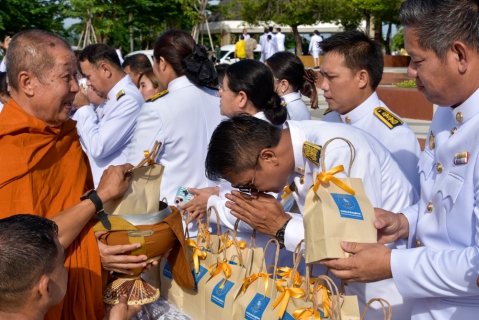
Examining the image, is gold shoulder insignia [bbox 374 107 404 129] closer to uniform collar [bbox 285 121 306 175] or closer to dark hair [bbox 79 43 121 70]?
uniform collar [bbox 285 121 306 175]

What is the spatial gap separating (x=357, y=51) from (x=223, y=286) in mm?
1527

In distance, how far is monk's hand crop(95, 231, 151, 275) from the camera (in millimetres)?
2225

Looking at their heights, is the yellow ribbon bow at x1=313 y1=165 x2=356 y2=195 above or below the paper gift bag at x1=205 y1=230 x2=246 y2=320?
above

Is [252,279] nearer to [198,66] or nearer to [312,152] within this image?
[312,152]

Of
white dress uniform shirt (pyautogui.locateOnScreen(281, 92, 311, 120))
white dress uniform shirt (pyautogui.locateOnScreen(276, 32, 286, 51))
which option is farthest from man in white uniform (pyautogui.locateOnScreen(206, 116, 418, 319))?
white dress uniform shirt (pyautogui.locateOnScreen(276, 32, 286, 51))

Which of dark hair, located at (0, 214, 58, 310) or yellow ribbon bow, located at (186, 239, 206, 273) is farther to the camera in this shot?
yellow ribbon bow, located at (186, 239, 206, 273)

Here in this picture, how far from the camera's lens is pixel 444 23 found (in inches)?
66.4

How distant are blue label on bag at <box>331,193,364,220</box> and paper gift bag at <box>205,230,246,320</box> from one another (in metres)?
0.65

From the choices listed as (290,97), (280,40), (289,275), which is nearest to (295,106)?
(290,97)

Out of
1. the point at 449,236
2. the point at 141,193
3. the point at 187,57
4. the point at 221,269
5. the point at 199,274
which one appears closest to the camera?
the point at 449,236

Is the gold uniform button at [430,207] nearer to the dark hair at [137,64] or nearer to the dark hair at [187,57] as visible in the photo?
the dark hair at [187,57]

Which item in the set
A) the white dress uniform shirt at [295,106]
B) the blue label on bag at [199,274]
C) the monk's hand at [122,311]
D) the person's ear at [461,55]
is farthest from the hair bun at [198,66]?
the person's ear at [461,55]

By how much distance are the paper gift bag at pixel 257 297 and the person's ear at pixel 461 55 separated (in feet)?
3.02

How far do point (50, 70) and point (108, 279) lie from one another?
90 centimetres
